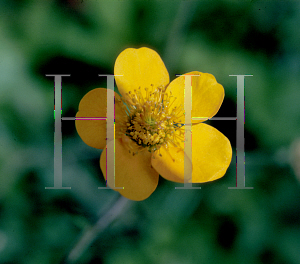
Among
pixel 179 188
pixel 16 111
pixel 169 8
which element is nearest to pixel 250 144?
pixel 179 188

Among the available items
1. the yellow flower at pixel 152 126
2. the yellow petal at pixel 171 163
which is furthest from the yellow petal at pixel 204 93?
the yellow petal at pixel 171 163

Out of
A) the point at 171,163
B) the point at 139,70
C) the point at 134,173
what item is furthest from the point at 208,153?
the point at 139,70

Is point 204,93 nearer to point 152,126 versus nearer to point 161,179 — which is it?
point 152,126

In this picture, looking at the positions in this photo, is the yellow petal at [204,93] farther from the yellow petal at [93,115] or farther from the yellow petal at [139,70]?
the yellow petal at [93,115]

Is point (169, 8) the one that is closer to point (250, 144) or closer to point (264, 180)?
point (250, 144)

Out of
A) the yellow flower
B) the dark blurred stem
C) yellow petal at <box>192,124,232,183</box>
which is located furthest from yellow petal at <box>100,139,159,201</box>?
the dark blurred stem

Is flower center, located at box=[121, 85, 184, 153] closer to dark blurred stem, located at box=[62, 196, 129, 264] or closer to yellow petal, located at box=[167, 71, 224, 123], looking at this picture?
yellow petal, located at box=[167, 71, 224, 123]
